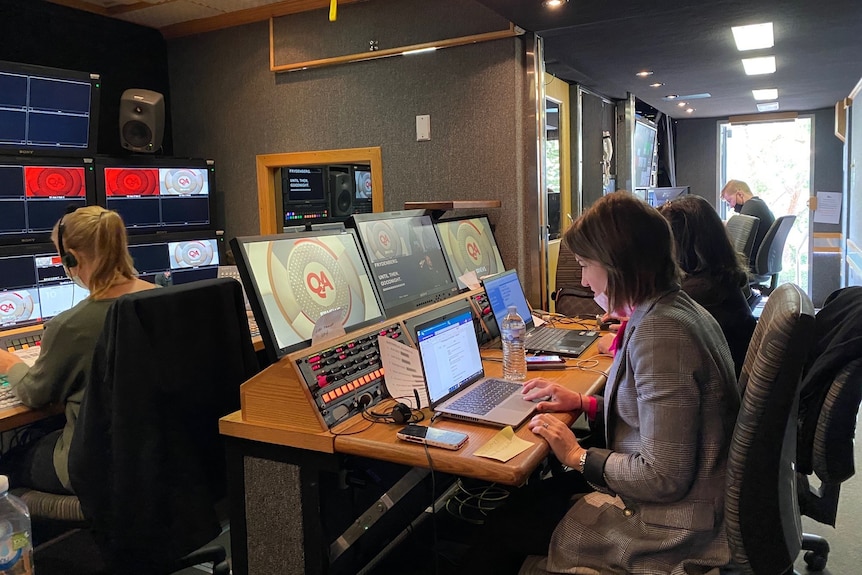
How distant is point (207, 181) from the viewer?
4422 millimetres

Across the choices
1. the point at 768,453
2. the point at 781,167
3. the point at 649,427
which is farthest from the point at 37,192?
the point at 781,167

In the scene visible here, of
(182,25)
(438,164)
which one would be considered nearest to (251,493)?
(438,164)

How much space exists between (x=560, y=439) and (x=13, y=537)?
1140 mm

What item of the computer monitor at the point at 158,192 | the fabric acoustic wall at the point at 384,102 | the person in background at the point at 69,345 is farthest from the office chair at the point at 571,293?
the computer monitor at the point at 158,192

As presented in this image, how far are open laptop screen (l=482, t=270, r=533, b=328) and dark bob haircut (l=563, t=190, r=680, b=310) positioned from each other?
113 centimetres

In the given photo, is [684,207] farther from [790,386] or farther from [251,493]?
[251,493]

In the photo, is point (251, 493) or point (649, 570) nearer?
point (649, 570)

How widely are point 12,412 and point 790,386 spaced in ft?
6.85

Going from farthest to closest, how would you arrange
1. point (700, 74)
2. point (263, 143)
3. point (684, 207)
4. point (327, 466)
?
1. point (700, 74)
2. point (263, 143)
3. point (684, 207)
4. point (327, 466)

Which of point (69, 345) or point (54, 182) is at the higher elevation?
point (54, 182)

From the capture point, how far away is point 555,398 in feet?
6.30

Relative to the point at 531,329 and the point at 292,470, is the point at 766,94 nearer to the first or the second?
the point at 531,329

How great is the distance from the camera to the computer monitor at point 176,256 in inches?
161

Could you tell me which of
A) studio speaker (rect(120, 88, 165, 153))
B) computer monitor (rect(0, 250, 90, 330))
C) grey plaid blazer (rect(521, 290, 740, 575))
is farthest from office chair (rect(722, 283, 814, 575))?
studio speaker (rect(120, 88, 165, 153))
